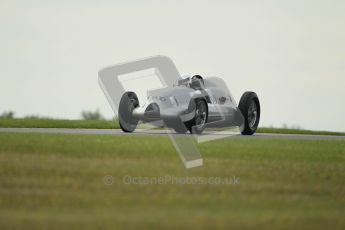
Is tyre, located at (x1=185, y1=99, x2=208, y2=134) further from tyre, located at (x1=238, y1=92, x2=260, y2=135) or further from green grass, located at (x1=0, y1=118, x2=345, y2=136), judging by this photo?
green grass, located at (x1=0, y1=118, x2=345, y2=136)

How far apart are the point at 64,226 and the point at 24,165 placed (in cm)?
472

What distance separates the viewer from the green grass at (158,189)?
8.12 m

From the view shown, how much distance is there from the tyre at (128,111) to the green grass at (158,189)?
19.8ft

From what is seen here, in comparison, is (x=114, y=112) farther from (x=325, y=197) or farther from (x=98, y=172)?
(x=325, y=197)

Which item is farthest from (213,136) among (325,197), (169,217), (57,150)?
(169,217)

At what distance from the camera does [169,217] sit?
8.19 metres

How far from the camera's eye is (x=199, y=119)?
70.9ft

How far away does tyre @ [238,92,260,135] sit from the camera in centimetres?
2352

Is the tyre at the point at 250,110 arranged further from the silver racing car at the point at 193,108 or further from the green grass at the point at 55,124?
the green grass at the point at 55,124

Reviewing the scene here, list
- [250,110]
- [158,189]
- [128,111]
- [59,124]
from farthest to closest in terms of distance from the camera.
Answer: [59,124]
[250,110]
[128,111]
[158,189]

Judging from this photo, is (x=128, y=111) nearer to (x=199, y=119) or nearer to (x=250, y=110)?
(x=199, y=119)

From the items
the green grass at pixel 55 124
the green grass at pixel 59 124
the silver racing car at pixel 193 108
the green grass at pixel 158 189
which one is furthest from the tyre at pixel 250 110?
the green grass at pixel 158 189

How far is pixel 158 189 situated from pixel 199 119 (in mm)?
11548

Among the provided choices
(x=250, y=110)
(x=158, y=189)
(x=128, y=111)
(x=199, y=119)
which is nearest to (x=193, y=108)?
(x=199, y=119)
